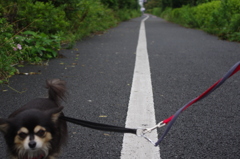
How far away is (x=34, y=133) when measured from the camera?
6.39 feet

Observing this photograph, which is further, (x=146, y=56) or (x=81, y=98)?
(x=146, y=56)

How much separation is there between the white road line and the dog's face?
2.51 ft

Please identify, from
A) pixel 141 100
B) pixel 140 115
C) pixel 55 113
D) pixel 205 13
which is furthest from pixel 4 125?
pixel 205 13

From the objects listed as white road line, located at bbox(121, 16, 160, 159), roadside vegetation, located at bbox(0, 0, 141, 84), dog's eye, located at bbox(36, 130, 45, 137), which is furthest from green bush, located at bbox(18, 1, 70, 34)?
dog's eye, located at bbox(36, 130, 45, 137)

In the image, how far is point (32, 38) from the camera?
6.36 m

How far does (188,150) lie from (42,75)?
3.18 metres

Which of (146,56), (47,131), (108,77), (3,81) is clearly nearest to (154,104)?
(108,77)

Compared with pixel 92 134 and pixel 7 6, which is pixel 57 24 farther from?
pixel 92 134

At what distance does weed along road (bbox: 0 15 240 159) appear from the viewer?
2.67 m

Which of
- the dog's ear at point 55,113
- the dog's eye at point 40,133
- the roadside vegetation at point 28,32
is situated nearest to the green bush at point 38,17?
the roadside vegetation at point 28,32

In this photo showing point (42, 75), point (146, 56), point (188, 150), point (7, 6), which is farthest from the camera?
point (146, 56)

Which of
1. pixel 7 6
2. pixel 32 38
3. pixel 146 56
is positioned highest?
pixel 7 6

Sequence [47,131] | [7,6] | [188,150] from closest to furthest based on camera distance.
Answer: [47,131] < [188,150] < [7,6]

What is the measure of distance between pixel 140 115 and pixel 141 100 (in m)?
0.54
